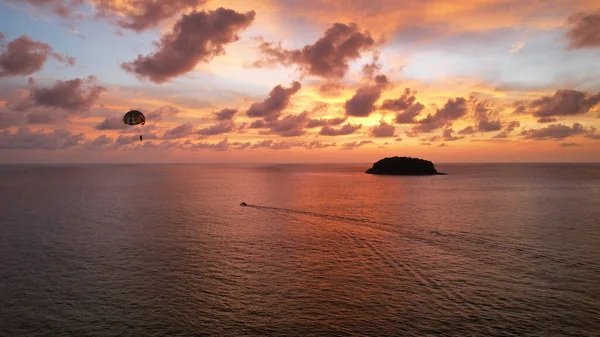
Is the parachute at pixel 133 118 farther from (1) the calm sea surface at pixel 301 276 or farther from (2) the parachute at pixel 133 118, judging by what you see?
(1) the calm sea surface at pixel 301 276

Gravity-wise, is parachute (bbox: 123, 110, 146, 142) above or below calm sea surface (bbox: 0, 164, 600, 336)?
above

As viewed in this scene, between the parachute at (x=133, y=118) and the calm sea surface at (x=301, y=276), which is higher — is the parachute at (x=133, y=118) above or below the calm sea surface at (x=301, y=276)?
above

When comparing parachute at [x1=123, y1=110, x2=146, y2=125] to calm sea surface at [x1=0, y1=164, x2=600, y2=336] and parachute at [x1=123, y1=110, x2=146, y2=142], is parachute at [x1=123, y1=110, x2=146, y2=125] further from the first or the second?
calm sea surface at [x1=0, y1=164, x2=600, y2=336]

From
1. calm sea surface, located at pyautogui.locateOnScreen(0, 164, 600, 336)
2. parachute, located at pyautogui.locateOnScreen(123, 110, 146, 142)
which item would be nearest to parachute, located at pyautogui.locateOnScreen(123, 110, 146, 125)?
parachute, located at pyautogui.locateOnScreen(123, 110, 146, 142)

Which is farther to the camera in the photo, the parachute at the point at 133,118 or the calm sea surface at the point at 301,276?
the parachute at the point at 133,118

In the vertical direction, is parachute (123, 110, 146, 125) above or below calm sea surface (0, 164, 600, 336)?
above

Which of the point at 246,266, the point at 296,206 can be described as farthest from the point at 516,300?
the point at 296,206

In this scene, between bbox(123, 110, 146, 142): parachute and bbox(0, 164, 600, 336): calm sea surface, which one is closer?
bbox(0, 164, 600, 336): calm sea surface

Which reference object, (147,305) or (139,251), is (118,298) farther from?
(139,251)

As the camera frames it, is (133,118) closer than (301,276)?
No

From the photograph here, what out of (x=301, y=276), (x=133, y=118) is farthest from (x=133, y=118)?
(x=301, y=276)

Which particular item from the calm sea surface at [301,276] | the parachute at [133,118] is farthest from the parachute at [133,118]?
the calm sea surface at [301,276]

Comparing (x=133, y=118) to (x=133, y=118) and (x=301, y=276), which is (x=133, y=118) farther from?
(x=301, y=276)

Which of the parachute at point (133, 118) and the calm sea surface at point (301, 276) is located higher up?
the parachute at point (133, 118)
